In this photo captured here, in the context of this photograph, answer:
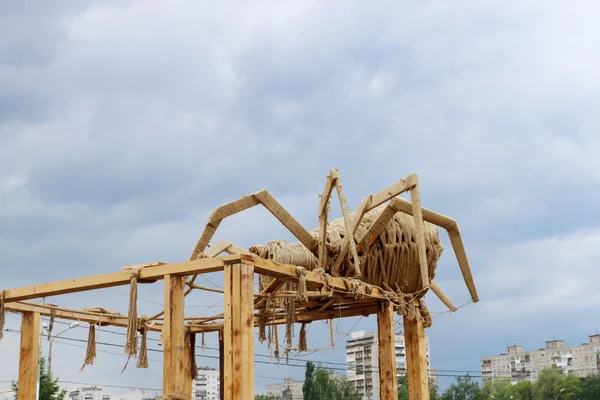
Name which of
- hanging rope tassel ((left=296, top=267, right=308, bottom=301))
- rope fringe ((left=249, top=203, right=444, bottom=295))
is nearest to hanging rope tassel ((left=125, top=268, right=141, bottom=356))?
hanging rope tassel ((left=296, top=267, right=308, bottom=301))

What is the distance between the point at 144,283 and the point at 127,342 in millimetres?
730

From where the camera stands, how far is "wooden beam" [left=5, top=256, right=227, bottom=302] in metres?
9.00

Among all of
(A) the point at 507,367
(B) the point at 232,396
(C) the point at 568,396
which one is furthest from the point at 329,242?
(A) the point at 507,367

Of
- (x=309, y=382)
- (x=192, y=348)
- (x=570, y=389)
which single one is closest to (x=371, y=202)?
(x=192, y=348)

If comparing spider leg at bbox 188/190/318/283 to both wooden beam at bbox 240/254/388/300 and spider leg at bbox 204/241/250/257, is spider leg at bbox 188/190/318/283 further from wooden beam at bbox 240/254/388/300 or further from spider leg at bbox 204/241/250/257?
wooden beam at bbox 240/254/388/300

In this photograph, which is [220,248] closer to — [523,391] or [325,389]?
[325,389]

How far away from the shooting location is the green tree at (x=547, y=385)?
6061 centimetres

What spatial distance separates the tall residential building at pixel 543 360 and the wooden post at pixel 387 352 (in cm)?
7785

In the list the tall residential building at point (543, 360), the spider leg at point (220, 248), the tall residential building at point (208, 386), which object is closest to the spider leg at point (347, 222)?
the spider leg at point (220, 248)

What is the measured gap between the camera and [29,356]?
1177 cm

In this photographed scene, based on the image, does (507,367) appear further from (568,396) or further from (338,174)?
(338,174)

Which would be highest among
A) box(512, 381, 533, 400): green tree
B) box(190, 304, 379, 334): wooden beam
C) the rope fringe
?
the rope fringe

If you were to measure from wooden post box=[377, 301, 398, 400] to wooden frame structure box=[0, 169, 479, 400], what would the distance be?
0.05ft

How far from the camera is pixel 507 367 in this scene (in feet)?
336
